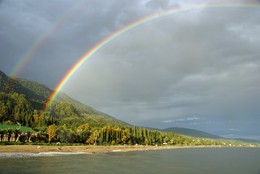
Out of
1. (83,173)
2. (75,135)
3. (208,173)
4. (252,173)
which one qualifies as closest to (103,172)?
(83,173)

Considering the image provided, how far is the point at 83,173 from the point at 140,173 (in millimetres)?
11765

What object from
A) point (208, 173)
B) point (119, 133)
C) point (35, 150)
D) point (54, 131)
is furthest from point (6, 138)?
point (208, 173)

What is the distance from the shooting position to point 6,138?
121 metres

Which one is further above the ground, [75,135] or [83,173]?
[75,135]

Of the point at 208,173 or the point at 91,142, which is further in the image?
the point at 91,142

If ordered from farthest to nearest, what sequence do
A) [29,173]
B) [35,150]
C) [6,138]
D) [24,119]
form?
[24,119] → [6,138] → [35,150] → [29,173]

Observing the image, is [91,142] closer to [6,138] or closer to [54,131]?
[54,131]

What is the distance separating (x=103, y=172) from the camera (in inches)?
2227

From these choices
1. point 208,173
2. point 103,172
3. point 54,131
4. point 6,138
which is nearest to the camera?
point 103,172

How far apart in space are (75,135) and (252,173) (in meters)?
102

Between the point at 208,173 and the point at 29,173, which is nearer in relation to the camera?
the point at 29,173

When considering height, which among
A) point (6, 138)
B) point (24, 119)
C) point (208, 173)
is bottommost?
point (208, 173)

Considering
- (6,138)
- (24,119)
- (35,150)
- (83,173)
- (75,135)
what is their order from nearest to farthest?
(83,173) → (35,150) → (6,138) → (75,135) → (24,119)

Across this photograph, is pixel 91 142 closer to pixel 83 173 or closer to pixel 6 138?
pixel 6 138
